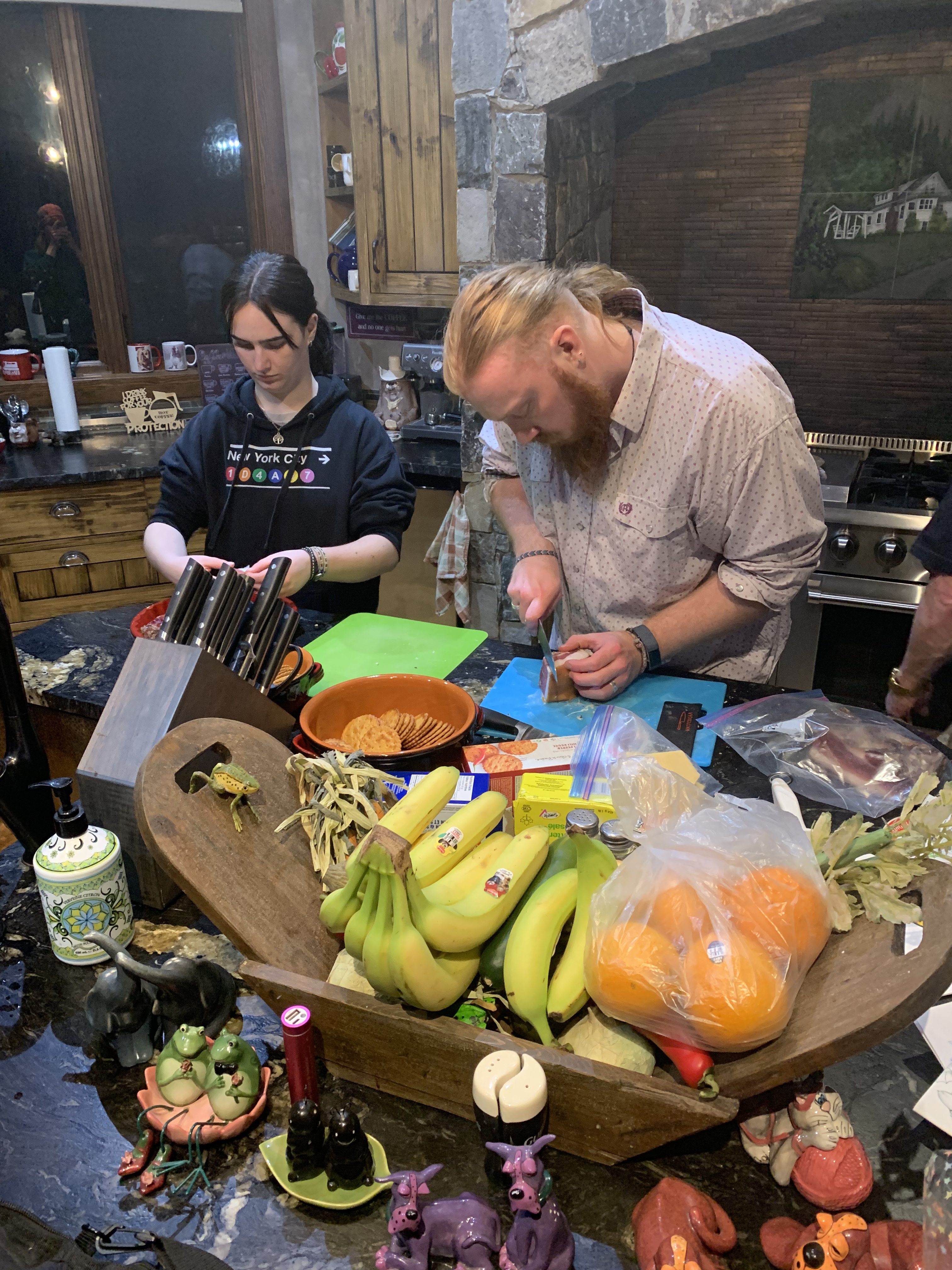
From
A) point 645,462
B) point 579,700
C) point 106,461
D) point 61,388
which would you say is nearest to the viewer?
point 579,700

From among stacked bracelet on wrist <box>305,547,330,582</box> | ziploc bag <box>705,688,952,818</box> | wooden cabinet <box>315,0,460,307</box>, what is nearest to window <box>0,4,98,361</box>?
wooden cabinet <box>315,0,460,307</box>

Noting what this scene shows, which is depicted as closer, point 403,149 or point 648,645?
point 648,645

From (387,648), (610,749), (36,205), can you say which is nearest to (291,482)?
(387,648)

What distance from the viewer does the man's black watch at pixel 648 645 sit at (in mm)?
1572

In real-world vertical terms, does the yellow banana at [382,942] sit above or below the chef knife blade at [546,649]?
above

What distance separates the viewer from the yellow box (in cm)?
110

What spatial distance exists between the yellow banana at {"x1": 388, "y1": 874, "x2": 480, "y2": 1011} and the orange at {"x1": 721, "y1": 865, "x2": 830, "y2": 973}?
→ 25 centimetres

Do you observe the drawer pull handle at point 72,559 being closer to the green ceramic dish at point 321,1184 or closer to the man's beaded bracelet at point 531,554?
the man's beaded bracelet at point 531,554

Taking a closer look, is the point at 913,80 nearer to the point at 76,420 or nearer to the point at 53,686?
the point at 53,686

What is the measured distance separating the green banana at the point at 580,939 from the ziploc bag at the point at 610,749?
21 centimetres

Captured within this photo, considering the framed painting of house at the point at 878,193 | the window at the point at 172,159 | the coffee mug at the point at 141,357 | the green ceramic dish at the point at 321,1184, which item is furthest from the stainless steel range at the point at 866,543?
the coffee mug at the point at 141,357

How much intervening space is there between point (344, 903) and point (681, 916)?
302 millimetres

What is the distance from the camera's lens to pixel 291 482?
2201 millimetres

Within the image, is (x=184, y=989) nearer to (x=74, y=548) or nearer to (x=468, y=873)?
(x=468, y=873)
